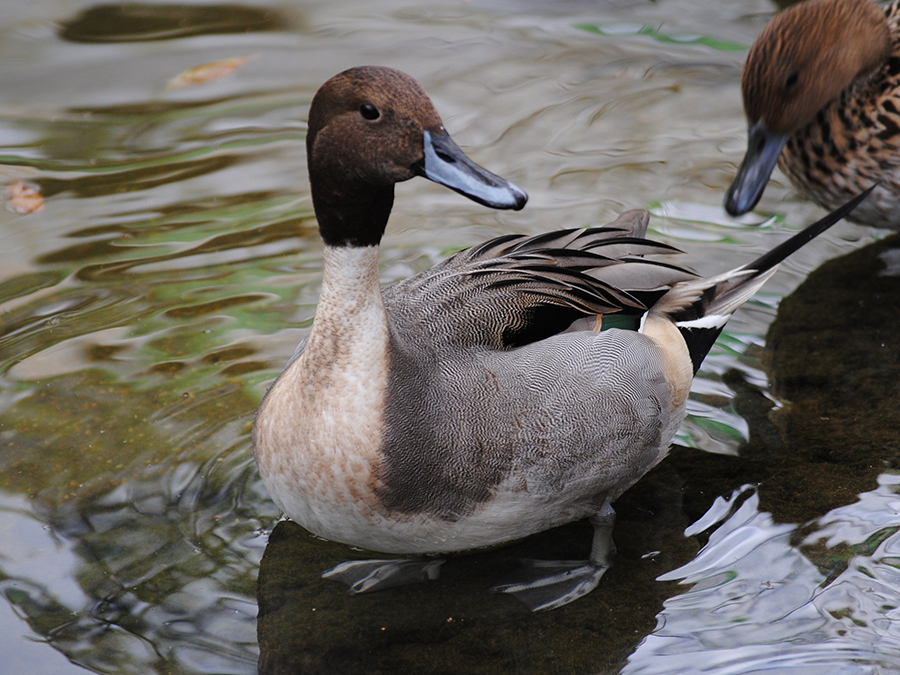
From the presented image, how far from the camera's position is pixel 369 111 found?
2635 mm

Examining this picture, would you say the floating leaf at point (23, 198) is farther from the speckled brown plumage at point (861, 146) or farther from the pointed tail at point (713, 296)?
the speckled brown plumage at point (861, 146)

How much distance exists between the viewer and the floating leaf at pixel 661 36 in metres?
6.22

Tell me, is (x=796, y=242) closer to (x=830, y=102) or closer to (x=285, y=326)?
(x=830, y=102)

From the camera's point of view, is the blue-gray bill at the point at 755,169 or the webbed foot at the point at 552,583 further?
the blue-gray bill at the point at 755,169

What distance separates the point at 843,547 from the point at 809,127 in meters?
1.98

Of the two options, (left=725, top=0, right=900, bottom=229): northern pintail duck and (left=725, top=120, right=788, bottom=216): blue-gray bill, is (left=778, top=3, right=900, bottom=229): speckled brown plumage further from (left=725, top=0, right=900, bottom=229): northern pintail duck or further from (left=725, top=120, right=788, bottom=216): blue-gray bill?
(left=725, top=120, right=788, bottom=216): blue-gray bill

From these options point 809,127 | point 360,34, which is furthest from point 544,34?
point 809,127

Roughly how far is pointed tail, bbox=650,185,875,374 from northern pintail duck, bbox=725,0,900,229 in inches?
23.0

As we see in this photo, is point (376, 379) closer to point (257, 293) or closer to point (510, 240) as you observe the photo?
point (510, 240)

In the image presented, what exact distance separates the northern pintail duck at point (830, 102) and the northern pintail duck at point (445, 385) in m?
1.20

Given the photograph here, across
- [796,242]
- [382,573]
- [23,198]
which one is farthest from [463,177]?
[23,198]

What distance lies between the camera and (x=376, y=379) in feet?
9.18

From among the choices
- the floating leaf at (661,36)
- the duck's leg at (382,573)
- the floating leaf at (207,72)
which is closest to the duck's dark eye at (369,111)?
the duck's leg at (382,573)

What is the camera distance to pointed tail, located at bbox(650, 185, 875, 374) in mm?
3369
